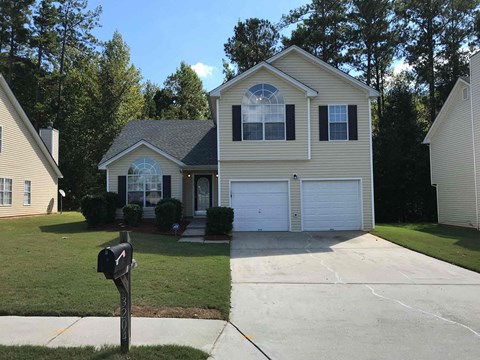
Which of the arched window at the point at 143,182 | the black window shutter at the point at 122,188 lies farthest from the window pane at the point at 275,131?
the black window shutter at the point at 122,188

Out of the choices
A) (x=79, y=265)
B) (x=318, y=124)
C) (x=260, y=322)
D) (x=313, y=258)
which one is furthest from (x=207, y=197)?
(x=260, y=322)

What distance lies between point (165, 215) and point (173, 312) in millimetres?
10503

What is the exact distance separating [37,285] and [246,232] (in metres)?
10.8

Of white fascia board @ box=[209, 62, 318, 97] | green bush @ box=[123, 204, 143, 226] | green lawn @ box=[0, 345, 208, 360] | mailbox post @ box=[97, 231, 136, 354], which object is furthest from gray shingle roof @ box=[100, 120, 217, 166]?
green lawn @ box=[0, 345, 208, 360]

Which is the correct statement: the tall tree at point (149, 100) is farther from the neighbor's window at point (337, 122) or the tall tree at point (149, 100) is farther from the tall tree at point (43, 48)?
the neighbor's window at point (337, 122)

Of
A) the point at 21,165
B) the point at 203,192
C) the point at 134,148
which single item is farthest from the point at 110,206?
the point at 21,165

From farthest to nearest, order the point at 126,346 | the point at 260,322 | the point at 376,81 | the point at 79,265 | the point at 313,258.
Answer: the point at 376,81, the point at 313,258, the point at 79,265, the point at 260,322, the point at 126,346

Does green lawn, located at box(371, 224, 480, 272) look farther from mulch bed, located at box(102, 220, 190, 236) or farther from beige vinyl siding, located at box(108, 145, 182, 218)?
beige vinyl siding, located at box(108, 145, 182, 218)

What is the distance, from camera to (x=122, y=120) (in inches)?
1526

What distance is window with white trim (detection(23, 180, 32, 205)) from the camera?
24.5 metres

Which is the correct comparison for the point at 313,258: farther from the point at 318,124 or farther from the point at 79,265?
the point at 318,124

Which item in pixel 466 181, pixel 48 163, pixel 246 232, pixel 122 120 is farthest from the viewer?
pixel 122 120

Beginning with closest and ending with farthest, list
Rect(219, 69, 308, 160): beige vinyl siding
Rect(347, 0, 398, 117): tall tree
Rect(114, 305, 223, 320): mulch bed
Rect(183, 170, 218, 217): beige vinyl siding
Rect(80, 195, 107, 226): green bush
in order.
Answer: Rect(114, 305, 223, 320): mulch bed
Rect(80, 195, 107, 226): green bush
Rect(219, 69, 308, 160): beige vinyl siding
Rect(183, 170, 218, 217): beige vinyl siding
Rect(347, 0, 398, 117): tall tree

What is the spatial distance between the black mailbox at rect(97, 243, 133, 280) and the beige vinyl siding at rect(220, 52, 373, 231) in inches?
525
